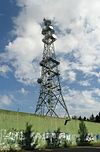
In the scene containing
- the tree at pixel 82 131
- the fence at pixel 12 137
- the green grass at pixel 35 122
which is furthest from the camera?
the tree at pixel 82 131

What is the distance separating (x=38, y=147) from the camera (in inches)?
1789

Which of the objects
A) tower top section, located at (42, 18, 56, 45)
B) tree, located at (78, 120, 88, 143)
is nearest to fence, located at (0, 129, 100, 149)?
tree, located at (78, 120, 88, 143)

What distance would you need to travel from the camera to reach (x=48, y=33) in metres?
67.6

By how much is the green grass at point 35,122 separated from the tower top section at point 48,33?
58.8ft

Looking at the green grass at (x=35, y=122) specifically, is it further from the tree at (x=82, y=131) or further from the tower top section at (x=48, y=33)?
the tower top section at (x=48, y=33)

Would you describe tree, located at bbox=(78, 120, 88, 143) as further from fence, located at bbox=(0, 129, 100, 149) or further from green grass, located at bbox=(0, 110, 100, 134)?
fence, located at bbox=(0, 129, 100, 149)

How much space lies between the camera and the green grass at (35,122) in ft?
130

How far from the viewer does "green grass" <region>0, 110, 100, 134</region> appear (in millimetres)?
39525

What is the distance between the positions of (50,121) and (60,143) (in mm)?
4899

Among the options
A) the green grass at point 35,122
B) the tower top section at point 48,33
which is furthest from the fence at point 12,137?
the tower top section at point 48,33

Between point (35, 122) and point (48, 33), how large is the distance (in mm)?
26379

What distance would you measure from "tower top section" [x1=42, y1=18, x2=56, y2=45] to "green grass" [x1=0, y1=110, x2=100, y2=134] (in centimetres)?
1792

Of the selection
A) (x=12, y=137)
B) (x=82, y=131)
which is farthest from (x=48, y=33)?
(x=12, y=137)

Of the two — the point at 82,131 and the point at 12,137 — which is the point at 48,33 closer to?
the point at 82,131
